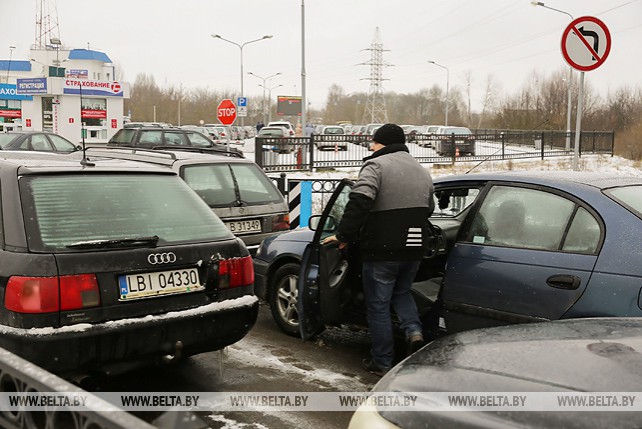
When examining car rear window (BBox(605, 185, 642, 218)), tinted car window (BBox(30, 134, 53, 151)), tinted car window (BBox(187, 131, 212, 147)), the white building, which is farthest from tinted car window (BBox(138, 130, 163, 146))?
the white building

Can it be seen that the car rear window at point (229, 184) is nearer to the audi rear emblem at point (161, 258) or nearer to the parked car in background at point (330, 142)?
the audi rear emblem at point (161, 258)

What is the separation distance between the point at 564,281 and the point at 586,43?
14.6 ft

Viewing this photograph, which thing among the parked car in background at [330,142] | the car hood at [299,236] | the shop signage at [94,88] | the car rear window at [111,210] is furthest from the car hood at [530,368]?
the shop signage at [94,88]

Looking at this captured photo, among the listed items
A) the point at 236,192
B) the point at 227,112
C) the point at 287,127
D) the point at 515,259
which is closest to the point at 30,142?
the point at 227,112

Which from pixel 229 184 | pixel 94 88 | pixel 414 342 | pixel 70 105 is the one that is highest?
pixel 94 88

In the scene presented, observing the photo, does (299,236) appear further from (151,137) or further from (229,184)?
(151,137)

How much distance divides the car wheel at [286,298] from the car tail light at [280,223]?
1.44 meters

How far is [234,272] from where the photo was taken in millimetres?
4320

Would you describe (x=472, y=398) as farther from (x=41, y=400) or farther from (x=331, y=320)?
(x=331, y=320)

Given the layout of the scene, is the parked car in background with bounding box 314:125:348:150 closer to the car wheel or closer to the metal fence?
the metal fence

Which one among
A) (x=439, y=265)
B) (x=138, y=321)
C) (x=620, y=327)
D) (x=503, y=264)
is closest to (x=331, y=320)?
(x=439, y=265)

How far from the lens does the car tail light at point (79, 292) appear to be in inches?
137

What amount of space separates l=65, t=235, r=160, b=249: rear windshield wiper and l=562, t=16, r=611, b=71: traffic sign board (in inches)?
218

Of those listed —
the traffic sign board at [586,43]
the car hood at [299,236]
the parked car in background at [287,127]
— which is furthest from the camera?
the parked car in background at [287,127]
